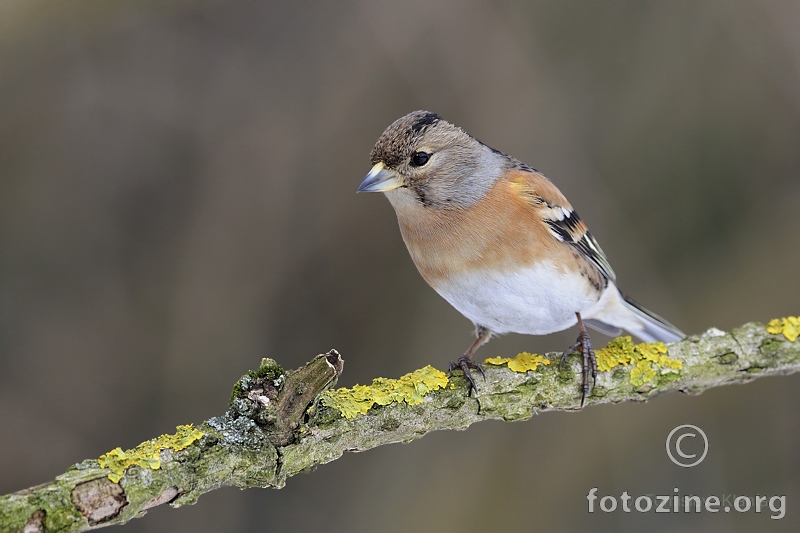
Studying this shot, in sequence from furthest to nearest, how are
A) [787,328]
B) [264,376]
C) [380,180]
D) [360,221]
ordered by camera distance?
[360,221]
[787,328]
[380,180]
[264,376]

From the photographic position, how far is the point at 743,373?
250 centimetres

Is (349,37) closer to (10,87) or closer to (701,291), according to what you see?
(10,87)

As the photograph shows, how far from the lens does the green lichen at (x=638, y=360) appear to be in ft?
7.84

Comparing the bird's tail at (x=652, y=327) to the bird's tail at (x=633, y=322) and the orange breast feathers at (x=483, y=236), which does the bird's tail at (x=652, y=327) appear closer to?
the bird's tail at (x=633, y=322)

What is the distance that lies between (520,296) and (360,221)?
4.90 ft

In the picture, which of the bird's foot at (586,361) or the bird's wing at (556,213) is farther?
the bird's wing at (556,213)

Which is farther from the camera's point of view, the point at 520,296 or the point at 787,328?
the point at 787,328

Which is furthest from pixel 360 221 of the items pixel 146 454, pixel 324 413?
pixel 146 454

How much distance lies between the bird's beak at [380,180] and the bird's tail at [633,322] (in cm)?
114

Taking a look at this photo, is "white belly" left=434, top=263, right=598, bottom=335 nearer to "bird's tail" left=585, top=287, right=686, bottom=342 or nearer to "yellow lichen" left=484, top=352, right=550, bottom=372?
"yellow lichen" left=484, top=352, right=550, bottom=372

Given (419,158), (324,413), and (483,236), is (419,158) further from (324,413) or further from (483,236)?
(324,413)

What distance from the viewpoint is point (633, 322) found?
9.78ft

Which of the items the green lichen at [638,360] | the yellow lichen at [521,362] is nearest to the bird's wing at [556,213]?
the green lichen at [638,360]

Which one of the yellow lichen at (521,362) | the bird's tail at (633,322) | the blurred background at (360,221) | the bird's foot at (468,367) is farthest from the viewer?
the blurred background at (360,221)
